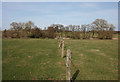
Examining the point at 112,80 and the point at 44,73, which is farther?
the point at 44,73

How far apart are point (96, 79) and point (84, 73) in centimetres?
87

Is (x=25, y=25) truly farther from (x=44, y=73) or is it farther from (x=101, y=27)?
(x=44, y=73)

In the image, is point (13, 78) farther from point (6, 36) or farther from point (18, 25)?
point (18, 25)

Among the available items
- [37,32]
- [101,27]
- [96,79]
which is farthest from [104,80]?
[101,27]

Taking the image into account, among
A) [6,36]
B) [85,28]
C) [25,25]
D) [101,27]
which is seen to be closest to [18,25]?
[25,25]

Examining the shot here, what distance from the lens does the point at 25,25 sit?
152 ft

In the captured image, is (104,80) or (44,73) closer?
(104,80)

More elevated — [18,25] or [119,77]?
[18,25]

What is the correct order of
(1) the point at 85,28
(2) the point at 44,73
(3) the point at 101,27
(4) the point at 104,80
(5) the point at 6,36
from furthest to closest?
(3) the point at 101,27
(1) the point at 85,28
(5) the point at 6,36
(2) the point at 44,73
(4) the point at 104,80

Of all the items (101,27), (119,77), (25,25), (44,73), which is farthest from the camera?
(101,27)

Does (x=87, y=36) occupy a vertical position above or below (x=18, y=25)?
below

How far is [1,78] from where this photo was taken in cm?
518

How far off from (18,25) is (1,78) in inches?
1811

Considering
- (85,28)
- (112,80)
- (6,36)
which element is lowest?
(112,80)
